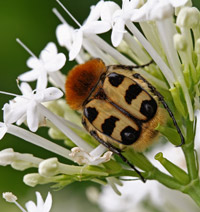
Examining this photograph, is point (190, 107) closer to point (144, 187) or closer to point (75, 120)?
point (75, 120)

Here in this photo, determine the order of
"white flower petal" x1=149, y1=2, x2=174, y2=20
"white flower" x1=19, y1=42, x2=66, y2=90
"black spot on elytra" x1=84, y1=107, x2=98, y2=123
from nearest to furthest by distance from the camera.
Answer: "white flower petal" x1=149, y1=2, x2=174, y2=20
"black spot on elytra" x1=84, y1=107, x2=98, y2=123
"white flower" x1=19, y1=42, x2=66, y2=90

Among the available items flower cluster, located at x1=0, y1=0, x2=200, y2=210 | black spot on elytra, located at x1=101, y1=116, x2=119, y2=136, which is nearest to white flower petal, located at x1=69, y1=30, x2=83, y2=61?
flower cluster, located at x1=0, y1=0, x2=200, y2=210

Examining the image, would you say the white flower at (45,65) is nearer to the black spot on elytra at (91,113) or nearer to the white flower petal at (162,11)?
the black spot on elytra at (91,113)

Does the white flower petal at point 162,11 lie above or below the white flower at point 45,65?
above

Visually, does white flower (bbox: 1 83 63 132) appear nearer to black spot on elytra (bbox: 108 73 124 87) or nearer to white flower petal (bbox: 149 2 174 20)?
black spot on elytra (bbox: 108 73 124 87)

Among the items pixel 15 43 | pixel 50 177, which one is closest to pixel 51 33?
pixel 15 43

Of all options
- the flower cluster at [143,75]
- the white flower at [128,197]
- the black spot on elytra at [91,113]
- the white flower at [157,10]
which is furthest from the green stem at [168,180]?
the white flower at [128,197]
